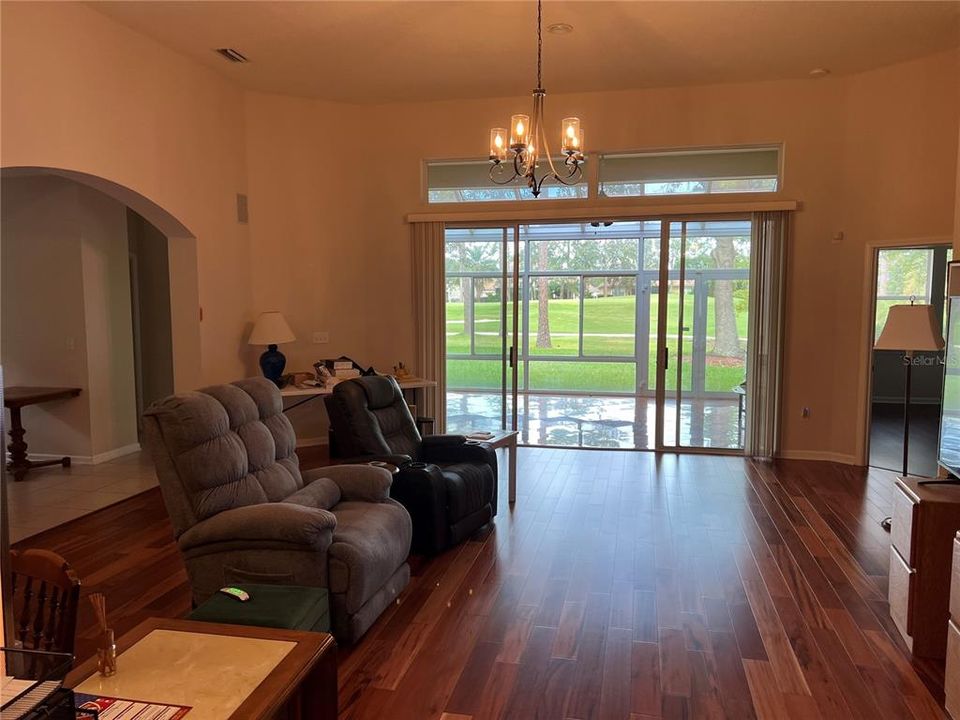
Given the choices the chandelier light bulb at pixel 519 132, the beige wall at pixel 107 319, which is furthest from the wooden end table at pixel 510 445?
the beige wall at pixel 107 319

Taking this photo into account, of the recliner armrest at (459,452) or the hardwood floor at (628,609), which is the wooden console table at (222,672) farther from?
the recliner armrest at (459,452)

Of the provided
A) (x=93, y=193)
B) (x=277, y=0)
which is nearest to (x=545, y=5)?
(x=277, y=0)

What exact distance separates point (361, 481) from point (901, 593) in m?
2.69

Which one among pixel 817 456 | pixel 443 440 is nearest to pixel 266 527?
pixel 443 440

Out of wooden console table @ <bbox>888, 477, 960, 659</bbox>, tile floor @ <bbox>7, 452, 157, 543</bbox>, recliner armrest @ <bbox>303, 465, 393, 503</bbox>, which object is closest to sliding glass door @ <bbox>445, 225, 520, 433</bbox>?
tile floor @ <bbox>7, 452, 157, 543</bbox>

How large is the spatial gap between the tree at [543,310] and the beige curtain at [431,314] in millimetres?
3692

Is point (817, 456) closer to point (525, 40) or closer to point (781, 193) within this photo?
point (781, 193)

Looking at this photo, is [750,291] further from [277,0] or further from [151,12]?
[151,12]

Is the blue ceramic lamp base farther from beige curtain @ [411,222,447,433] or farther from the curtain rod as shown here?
the curtain rod

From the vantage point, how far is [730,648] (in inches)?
118

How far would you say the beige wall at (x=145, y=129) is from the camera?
4031mm

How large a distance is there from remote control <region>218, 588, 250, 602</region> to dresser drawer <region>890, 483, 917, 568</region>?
110 inches

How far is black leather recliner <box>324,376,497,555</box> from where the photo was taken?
13.1ft

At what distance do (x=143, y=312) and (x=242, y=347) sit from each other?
1802 millimetres
